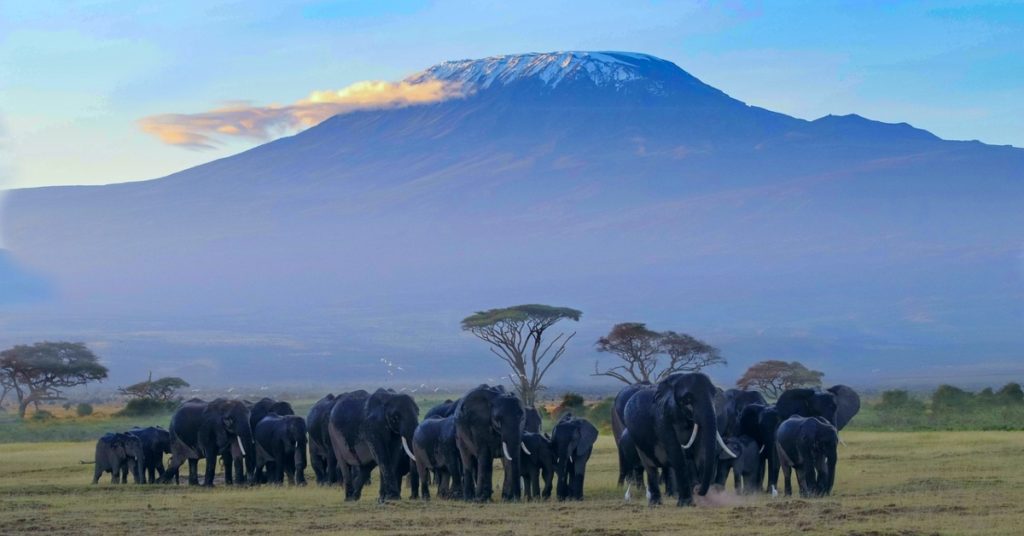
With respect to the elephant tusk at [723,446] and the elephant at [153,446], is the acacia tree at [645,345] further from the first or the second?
the elephant tusk at [723,446]

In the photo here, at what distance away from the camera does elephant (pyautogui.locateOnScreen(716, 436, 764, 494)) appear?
28609mm

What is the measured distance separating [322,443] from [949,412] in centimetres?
3527

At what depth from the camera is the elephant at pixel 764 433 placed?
29.8 metres

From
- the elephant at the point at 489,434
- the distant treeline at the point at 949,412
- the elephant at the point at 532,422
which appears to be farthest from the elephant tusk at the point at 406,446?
the distant treeline at the point at 949,412

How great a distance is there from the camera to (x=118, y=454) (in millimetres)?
37656

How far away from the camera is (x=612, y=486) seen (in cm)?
3262

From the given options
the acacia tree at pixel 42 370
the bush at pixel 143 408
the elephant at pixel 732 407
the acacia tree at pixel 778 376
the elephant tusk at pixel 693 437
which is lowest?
the elephant tusk at pixel 693 437

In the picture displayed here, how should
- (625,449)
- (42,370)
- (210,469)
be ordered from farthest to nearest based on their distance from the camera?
(42,370) < (210,469) < (625,449)

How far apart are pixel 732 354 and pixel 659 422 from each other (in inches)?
→ 6848

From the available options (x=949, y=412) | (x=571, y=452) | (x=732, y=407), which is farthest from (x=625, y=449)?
(x=949, y=412)

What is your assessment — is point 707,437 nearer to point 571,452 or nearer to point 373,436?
point 571,452

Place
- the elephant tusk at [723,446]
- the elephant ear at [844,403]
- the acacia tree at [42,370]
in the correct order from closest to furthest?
the elephant tusk at [723,446] → the elephant ear at [844,403] → the acacia tree at [42,370]

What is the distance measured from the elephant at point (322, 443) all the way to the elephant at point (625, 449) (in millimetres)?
5577

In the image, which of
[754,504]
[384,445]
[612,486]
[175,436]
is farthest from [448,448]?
[175,436]
